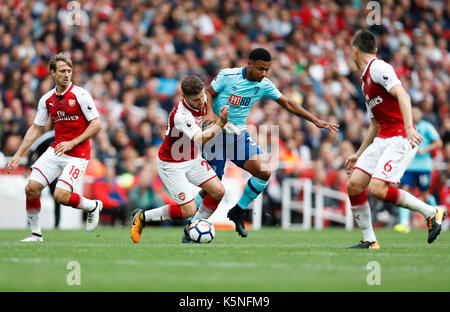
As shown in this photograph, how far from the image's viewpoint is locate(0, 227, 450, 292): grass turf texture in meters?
5.90

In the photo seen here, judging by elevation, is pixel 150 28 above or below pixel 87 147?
above

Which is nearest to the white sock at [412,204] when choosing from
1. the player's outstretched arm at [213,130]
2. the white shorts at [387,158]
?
the white shorts at [387,158]

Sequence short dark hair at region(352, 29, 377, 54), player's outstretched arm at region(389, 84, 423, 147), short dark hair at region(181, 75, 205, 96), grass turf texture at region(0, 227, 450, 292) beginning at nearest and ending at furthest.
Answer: grass turf texture at region(0, 227, 450, 292) < player's outstretched arm at region(389, 84, 423, 147) < short dark hair at region(352, 29, 377, 54) < short dark hair at region(181, 75, 205, 96)

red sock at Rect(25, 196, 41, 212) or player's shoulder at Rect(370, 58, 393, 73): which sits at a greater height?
player's shoulder at Rect(370, 58, 393, 73)

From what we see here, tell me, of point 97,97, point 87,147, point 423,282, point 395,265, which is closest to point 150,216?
point 87,147

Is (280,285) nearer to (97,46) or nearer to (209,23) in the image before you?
(97,46)

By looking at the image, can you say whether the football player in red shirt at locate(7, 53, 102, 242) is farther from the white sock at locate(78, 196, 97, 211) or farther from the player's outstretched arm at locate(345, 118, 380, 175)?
the player's outstretched arm at locate(345, 118, 380, 175)

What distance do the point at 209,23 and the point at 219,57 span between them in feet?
6.80

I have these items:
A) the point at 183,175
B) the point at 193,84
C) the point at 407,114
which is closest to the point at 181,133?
the point at 183,175

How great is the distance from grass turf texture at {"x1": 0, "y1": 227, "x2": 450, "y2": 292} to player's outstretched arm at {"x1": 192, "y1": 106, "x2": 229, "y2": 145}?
1240mm


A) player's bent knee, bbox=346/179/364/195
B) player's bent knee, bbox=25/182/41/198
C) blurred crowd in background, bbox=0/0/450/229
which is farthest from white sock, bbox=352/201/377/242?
blurred crowd in background, bbox=0/0/450/229

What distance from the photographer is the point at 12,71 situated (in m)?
18.1

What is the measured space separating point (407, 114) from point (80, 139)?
4184mm

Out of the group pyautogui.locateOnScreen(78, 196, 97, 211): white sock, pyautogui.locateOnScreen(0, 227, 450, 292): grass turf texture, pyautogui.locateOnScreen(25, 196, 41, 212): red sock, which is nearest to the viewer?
pyautogui.locateOnScreen(0, 227, 450, 292): grass turf texture
